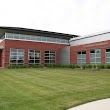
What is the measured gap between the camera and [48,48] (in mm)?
39219

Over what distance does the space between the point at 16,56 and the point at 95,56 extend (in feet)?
45.1

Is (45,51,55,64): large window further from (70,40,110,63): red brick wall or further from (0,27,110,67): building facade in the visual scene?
(70,40,110,63): red brick wall

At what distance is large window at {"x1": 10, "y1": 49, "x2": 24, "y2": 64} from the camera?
35.2 meters

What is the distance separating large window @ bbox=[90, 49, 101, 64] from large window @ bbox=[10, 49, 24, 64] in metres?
12.4

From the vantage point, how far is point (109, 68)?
2669 cm

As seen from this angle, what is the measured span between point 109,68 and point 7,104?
69.4ft

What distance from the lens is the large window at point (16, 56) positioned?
35250 mm

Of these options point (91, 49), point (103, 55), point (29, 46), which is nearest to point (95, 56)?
point (91, 49)

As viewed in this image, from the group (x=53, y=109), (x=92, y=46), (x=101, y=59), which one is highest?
(x=92, y=46)

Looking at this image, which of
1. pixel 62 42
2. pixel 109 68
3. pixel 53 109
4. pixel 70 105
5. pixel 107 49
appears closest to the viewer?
pixel 53 109

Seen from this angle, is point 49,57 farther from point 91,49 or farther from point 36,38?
point 91,49

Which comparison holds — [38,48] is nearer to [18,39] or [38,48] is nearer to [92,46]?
[18,39]

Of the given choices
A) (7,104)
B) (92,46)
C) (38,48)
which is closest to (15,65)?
(38,48)

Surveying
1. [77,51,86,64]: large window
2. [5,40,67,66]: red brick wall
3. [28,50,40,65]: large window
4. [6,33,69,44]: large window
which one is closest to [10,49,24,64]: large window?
[5,40,67,66]: red brick wall
